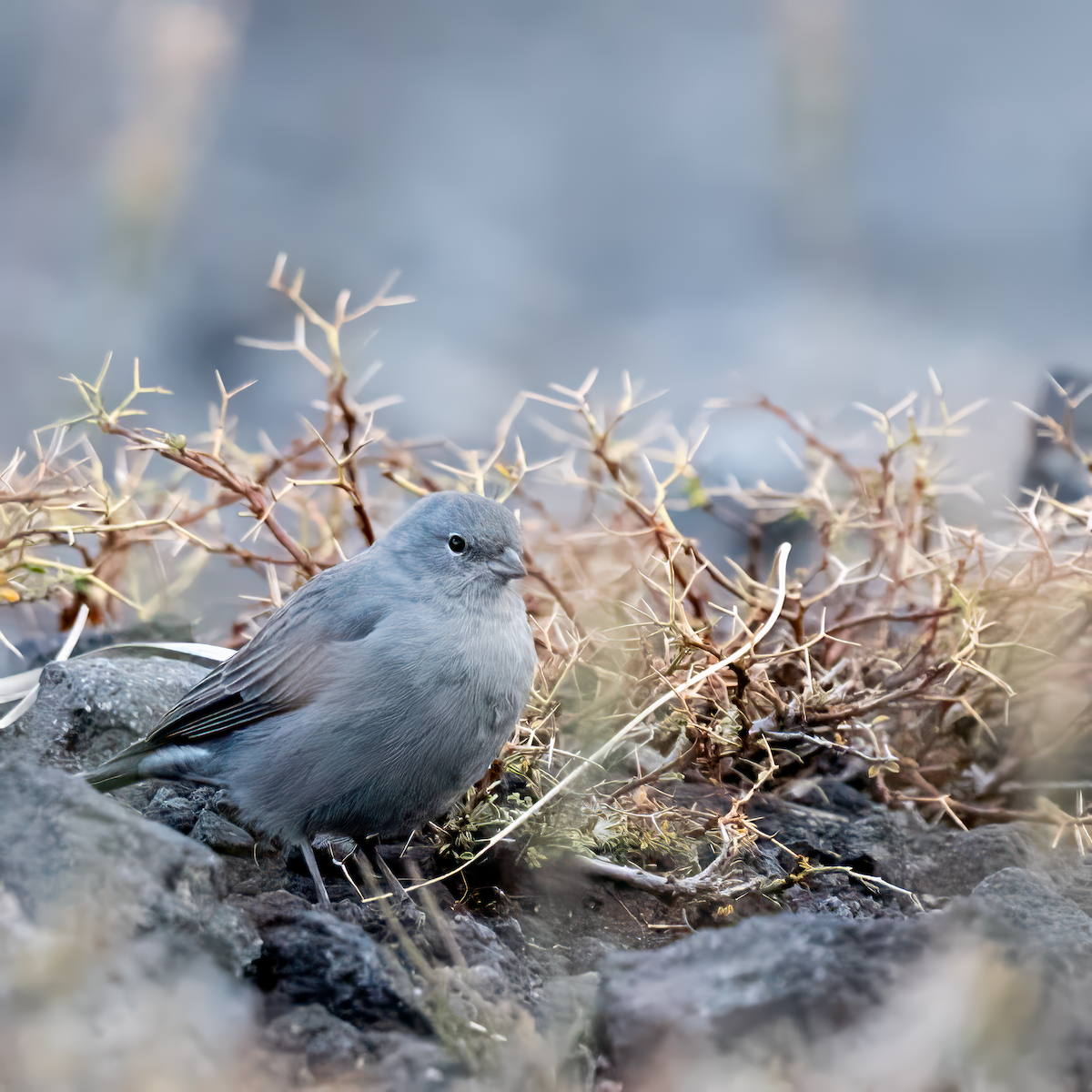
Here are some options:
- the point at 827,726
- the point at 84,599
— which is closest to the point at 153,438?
the point at 84,599

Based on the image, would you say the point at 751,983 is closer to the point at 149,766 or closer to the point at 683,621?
the point at 683,621

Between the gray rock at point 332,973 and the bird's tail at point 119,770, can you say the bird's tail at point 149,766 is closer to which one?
the bird's tail at point 119,770

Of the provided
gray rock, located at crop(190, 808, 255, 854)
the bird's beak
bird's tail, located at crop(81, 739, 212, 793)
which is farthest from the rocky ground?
the bird's beak

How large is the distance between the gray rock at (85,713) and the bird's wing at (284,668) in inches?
12.0

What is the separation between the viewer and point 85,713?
2.36 m

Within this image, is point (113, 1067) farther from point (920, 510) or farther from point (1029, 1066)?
point (920, 510)

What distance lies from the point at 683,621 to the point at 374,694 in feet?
2.20

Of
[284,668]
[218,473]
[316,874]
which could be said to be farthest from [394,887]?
[218,473]

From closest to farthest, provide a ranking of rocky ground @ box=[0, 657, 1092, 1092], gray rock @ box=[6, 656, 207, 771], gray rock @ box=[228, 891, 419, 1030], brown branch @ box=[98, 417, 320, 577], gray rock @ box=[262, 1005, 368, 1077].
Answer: rocky ground @ box=[0, 657, 1092, 1092] → gray rock @ box=[262, 1005, 368, 1077] → gray rock @ box=[228, 891, 419, 1030] → brown branch @ box=[98, 417, 320, 577] → gray rock @ box=[6, 656, 207, 771]

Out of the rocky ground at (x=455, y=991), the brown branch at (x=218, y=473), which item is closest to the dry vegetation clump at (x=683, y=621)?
the brown branch at (x=218, y=473)

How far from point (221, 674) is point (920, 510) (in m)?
2.06

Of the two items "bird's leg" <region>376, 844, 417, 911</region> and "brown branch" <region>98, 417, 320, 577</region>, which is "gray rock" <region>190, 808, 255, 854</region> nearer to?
"bird's leg" <region>376, 844, 417, 911</region>

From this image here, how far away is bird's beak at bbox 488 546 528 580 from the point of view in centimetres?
217

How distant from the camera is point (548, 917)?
2049 millimetres
